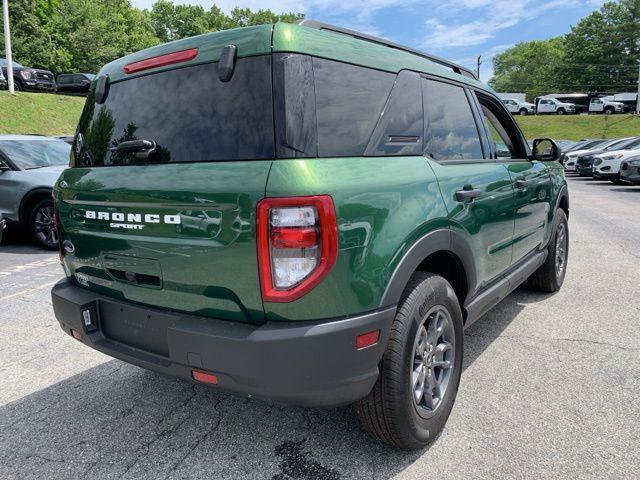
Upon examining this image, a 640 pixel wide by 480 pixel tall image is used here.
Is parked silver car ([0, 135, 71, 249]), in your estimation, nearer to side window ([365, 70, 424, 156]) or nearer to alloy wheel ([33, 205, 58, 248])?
alloy wheel ([33, 205, 58, 248])

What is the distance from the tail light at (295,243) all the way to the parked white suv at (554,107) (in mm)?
54631

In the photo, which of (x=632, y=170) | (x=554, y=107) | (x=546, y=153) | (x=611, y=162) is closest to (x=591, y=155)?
(x=611, y=162)

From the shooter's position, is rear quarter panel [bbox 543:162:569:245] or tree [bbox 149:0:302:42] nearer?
rear quarter panel [bbox 543:162:569:245]

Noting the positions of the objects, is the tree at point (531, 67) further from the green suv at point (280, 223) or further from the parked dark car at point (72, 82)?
the green suv at point (280, 223)

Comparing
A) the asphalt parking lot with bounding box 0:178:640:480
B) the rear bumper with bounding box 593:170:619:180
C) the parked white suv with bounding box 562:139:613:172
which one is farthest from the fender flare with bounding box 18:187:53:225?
the parked white suv with bounding box 562:139:613:172

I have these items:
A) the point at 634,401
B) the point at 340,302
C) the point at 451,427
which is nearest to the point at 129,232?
the point at 340,302

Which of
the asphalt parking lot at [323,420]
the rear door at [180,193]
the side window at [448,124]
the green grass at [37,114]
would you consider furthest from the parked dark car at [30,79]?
the side window at [448,124]

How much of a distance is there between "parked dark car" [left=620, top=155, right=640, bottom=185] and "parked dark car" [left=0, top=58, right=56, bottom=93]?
2941 centimetres

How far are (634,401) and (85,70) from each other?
5326 centimetres

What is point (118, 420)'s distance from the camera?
2699 millimetres

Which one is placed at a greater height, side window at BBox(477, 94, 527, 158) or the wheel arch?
side window at BBox(477, 94, 527, 158)

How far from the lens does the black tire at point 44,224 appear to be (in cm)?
736

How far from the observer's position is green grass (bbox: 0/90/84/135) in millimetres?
22097

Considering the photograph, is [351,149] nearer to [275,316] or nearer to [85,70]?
[275,316]
